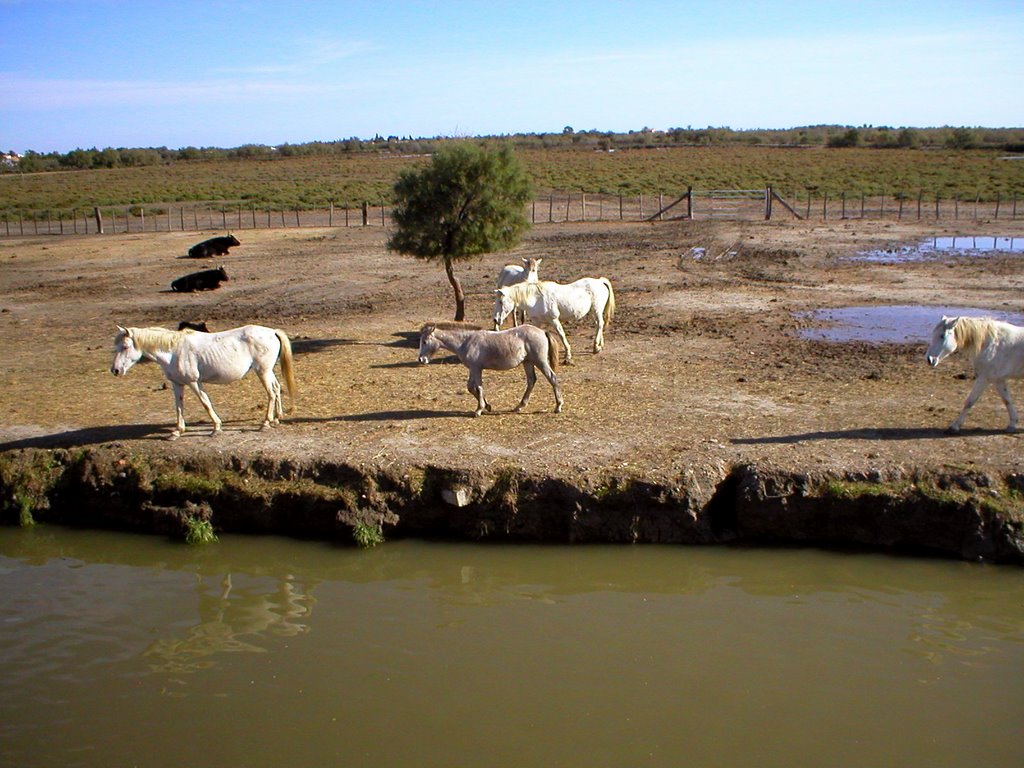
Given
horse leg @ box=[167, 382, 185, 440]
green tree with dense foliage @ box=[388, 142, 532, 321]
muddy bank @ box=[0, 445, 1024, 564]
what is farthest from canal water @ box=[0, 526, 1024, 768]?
green tree with dense foliage @ box=[388, 142, 532, 321]

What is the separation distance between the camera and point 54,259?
3294cm

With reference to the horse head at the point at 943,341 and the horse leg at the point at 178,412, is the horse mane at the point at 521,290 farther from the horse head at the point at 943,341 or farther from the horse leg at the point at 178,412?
the horse head at the point at 943,341

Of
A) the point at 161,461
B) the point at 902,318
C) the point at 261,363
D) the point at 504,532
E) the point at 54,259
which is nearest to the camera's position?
the point at 504,532

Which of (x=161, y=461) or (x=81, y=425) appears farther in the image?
(x=81, y=425)

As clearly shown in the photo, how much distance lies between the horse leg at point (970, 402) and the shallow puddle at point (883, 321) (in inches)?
223

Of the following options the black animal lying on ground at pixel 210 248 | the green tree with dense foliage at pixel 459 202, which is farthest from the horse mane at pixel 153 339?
the black animal lying on ground at pixel 210 248

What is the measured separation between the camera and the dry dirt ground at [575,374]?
36.6ft

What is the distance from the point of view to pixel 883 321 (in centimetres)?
1873

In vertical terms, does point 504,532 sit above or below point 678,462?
below

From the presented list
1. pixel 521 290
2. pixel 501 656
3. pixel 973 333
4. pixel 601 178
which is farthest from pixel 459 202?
pixel 601 178

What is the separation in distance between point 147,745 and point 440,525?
430cm

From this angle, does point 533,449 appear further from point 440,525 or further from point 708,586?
point 708,586

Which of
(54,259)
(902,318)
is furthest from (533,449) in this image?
(54,259)

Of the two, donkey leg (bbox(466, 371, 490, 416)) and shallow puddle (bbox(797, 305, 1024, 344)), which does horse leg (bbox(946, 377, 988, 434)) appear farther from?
donkey leg (bbox(466, 371, 490, 416))
